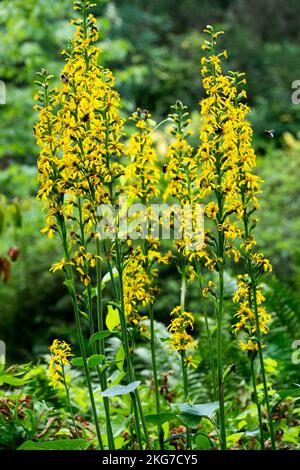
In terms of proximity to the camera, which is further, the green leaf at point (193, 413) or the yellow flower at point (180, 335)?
the yellow flower at point (180, 335)

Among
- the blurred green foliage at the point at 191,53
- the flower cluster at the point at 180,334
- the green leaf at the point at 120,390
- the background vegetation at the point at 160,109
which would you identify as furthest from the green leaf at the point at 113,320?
the blurred green foliage at the point at 191,53

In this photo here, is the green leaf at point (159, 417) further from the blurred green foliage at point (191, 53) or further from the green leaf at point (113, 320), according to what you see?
the blurred green foliage at point (191, 53)

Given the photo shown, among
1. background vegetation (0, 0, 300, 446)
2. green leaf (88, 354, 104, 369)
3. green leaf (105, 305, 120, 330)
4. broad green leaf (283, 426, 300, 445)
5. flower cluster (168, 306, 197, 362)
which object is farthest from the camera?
background vegetation (0, 0, 300, 446)

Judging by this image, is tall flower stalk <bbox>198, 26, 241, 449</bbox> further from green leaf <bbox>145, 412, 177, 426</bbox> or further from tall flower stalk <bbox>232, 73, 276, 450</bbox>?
green leaf <bbox>145, 412, 177, 426</bbox>

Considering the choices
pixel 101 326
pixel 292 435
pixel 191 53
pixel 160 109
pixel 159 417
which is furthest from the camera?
pixel 191 53

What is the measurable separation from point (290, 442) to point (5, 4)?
4788 millimetres

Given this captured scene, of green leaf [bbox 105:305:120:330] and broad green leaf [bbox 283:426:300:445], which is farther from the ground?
green leaf [bbox 105:305:120:330]

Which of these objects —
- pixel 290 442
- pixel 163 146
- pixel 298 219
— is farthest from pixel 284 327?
pixel 163 146

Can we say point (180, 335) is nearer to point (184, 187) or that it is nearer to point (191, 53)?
point (184, 187)

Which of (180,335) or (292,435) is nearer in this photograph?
(180,335)

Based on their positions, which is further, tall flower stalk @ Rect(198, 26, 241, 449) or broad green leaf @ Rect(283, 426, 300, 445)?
broad green leaf @ Rect(283, 426, 300, 445)

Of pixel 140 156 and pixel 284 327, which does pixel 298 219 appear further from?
pixel 140 156

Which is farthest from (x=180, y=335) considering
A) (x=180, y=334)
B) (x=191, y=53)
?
(x=191, y=53)

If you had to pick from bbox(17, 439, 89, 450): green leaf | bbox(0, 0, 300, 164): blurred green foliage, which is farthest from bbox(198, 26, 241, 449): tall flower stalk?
bbox(0, 0, 300, 164): blurred green foliage
